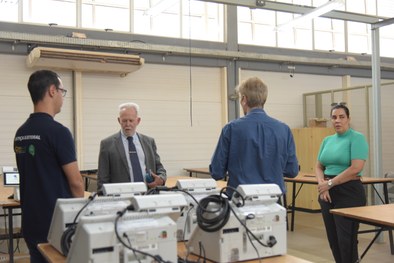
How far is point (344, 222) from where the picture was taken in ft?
10.8

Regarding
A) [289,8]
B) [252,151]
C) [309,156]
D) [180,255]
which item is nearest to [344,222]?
[252,151]

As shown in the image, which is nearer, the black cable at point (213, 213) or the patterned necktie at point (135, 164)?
the black cable at point (213, 213)

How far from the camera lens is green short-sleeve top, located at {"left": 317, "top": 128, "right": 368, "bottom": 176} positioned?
11.1 ft

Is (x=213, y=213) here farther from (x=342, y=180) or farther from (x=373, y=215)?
(x=342, y=180)

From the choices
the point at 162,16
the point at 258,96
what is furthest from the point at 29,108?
the point at 258,96

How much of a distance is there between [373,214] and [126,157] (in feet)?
5.67

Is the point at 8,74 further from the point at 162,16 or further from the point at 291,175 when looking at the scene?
the point at 291,175

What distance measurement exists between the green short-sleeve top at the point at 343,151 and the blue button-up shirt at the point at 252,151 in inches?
47.8

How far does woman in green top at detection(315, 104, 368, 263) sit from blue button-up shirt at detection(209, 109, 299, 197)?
1165 millimetres

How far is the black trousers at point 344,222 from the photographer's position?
3.23 metres

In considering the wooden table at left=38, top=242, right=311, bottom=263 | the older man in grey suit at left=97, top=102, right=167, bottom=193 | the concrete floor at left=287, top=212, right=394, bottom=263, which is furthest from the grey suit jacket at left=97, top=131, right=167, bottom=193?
the concrete floor at left=287, top=212, right=394, bottom=263

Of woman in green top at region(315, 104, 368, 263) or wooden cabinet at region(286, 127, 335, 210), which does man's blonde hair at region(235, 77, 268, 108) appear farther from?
wooden cabinet at region(286, 127, 335, 210)

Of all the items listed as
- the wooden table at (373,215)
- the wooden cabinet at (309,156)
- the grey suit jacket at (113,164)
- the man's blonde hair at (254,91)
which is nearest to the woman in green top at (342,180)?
the wooden table at (373,215)

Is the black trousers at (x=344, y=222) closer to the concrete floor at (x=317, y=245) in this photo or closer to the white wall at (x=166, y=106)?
the concrete floor at (x=317, y=245)
